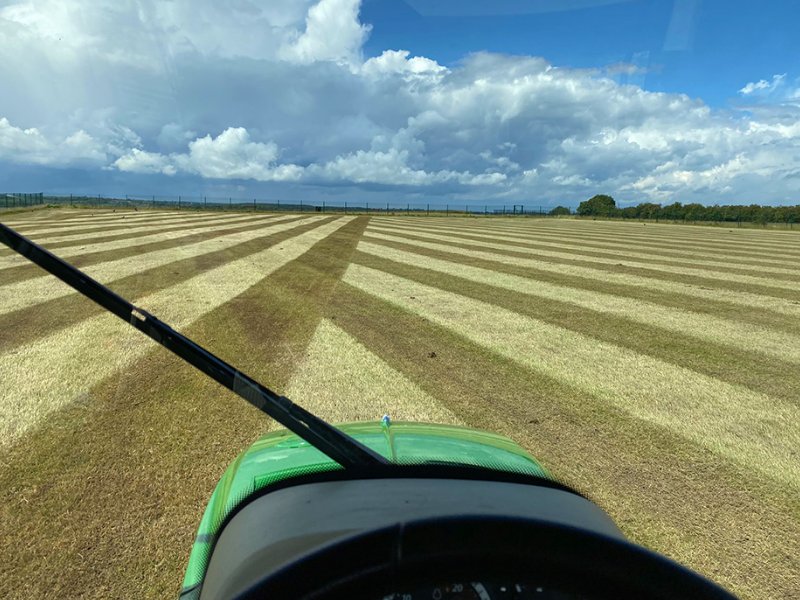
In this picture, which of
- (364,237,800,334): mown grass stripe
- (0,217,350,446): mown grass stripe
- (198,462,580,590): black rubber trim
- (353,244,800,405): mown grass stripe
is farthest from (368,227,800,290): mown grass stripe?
(198,462,580,590): black rubber trim

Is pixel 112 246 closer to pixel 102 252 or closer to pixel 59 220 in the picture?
pixel 102 252

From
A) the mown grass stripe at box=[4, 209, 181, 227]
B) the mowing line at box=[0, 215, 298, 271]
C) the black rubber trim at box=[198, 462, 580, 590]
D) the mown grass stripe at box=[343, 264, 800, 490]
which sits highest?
the black rubber trim at box=[198, 462, 580, 590]

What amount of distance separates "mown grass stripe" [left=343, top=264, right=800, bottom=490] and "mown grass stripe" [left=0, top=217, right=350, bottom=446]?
414 cm

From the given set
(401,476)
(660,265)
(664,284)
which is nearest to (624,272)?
(664,284)

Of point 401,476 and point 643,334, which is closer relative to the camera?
point 401,476

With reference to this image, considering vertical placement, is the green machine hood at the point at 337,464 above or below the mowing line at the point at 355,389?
above

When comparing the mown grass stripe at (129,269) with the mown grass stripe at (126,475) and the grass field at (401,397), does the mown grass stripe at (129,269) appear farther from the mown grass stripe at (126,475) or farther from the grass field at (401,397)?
the mown grass stripe at (126,475)

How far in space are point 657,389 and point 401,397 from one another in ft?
9.83

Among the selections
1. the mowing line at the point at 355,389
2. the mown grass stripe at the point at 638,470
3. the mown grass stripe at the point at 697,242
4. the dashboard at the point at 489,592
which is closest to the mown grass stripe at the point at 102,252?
the mowing line at the point at 355,389

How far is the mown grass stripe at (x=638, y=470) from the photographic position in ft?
9.73

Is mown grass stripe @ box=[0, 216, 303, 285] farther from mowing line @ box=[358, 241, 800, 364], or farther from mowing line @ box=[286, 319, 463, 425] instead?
mowing line @ box=[358, 241, 800, 364]

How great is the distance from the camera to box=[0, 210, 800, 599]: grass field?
302cm

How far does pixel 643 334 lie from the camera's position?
7.64 m

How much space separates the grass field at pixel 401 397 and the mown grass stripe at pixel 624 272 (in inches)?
16.5
